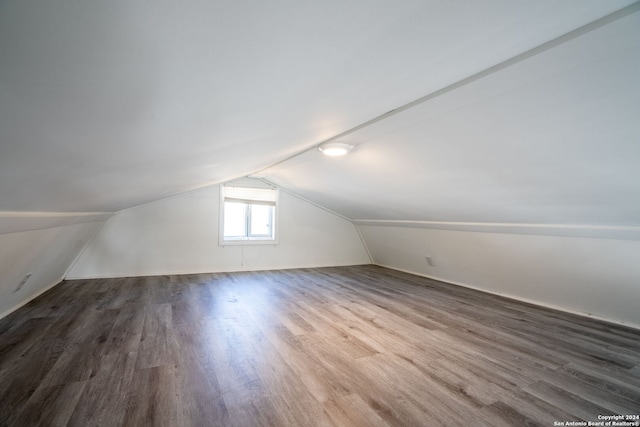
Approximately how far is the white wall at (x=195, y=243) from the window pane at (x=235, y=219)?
0.80 feet

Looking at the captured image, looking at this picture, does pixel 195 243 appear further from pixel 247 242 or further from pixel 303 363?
pixel 303 363

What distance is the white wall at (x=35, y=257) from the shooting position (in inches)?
85.7

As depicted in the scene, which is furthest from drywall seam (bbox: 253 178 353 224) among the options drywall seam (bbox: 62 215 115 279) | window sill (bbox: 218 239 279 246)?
drywall seam (bbox: 62 215 115 279)

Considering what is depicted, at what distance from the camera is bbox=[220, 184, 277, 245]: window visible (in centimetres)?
521

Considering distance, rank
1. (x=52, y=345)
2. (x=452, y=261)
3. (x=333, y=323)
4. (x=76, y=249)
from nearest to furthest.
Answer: (x=52, y=345)
(x=333, y=323)
(x=76, y=249)
(x=452, y=261)

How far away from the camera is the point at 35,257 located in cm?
267

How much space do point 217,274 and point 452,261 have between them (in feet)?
13.7

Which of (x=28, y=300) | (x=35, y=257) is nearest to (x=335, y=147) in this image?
(x=35, y=257)

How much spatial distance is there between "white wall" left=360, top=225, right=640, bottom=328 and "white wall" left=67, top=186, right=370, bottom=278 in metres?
1.85

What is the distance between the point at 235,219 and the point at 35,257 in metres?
2.99

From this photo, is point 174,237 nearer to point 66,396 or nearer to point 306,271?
point 306,271

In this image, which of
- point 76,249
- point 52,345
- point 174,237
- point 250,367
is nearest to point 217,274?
point 174,237

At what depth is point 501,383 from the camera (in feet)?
5.91

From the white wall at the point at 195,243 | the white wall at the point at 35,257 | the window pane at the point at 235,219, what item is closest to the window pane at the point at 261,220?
the window pane at the point at 235,219
